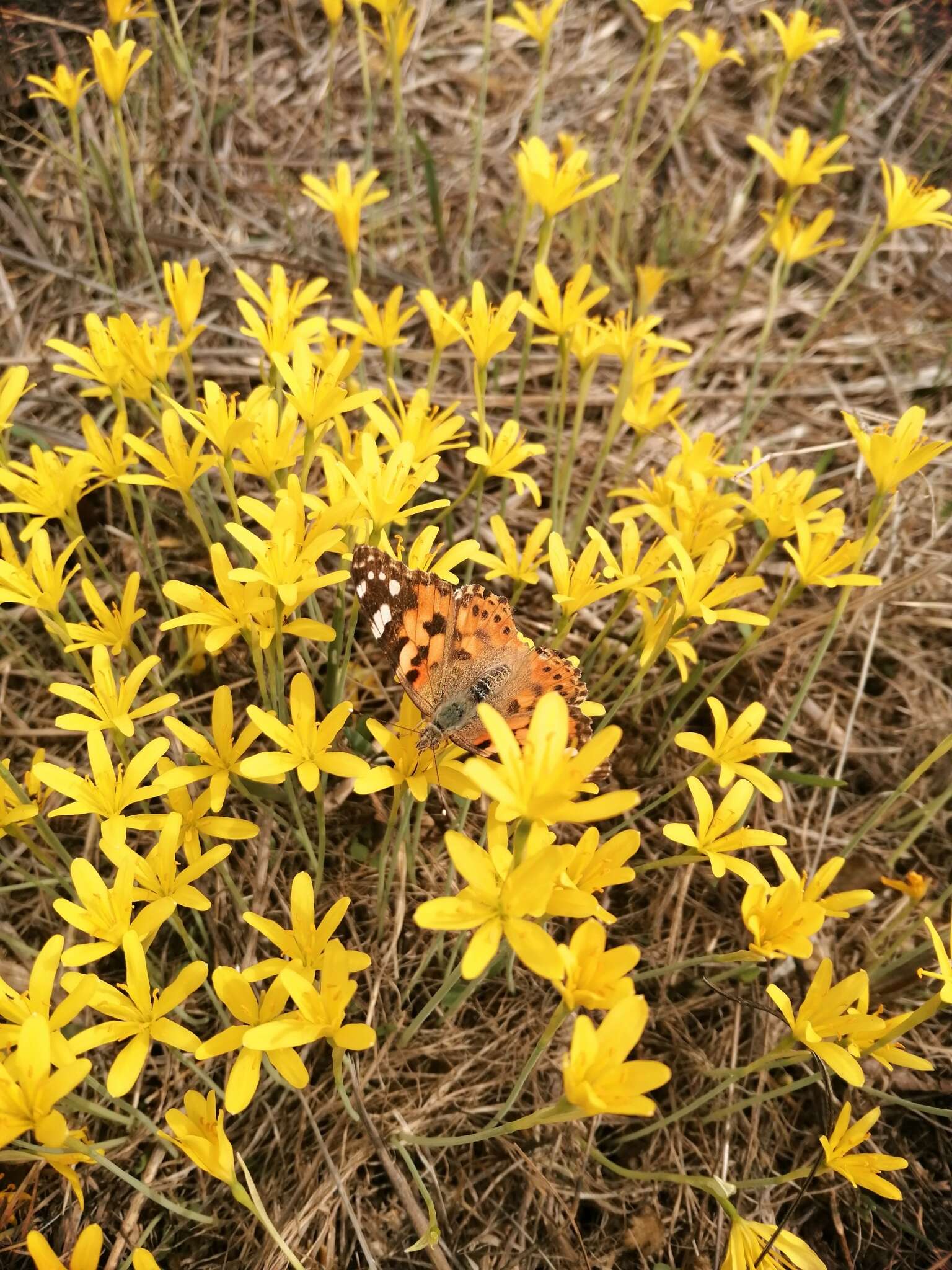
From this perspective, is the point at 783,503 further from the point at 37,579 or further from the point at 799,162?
the point at 37,579

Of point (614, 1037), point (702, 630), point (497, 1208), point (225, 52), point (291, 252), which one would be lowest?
point (497, 1208)

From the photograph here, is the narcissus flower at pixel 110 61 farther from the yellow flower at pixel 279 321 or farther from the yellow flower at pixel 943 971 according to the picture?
the yellow flower at pixel 943 971

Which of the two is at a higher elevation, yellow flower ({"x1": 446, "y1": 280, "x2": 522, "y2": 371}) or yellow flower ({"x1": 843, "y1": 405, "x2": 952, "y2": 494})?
yellow flower ({"x1": 446, "y1": 280, "x2": 522, "y2": 371})

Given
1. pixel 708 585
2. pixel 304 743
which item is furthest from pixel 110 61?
pixel 708 585

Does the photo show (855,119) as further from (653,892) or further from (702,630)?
(653,892)

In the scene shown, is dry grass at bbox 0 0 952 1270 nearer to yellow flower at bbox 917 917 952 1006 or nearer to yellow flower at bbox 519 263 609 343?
yellow flower at bbox 917 917 952 1006

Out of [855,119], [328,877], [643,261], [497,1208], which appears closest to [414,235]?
[643,261]

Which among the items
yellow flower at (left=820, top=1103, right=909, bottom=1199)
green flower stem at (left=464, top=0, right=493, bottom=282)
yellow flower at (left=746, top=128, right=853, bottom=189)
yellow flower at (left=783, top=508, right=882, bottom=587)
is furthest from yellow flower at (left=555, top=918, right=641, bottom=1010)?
green flower stem at (left=464, top=0, right=493, bottom=282)
